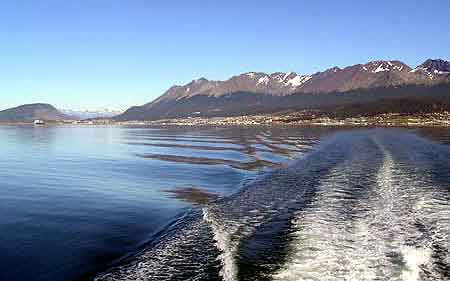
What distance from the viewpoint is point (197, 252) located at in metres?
19.2

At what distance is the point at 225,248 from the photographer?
19.5 m

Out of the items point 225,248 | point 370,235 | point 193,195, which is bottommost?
point 193,195

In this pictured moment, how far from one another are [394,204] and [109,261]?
55.6 ft

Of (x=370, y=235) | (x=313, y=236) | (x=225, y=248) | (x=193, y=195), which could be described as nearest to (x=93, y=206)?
(x=193, y=195)

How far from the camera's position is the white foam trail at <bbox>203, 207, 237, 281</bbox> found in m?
16.6

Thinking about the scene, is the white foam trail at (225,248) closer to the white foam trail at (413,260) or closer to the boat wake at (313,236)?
the boat wake at (313,236)

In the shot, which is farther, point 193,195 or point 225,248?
point 193,195

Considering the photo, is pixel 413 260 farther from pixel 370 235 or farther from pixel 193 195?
pixel 193 195

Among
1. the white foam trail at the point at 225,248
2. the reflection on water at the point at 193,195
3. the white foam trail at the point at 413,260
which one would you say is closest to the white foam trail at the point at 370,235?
the white foam trail at the point at 413,260

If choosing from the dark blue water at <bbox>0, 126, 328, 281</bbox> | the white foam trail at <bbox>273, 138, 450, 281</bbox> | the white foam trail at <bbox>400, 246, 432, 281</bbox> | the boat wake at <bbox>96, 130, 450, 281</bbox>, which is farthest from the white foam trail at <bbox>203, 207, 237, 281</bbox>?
the white foam trail at <bbox>400, 246, 432, 281</bbox>

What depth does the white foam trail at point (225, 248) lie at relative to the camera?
1658 centimetres

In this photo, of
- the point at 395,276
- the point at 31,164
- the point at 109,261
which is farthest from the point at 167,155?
the point at 395,276

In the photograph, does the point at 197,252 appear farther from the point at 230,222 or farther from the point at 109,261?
the point at 230,222

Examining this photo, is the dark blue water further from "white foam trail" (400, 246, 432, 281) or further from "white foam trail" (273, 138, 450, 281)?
"white foam trail" (400, 246, 432, 281)
